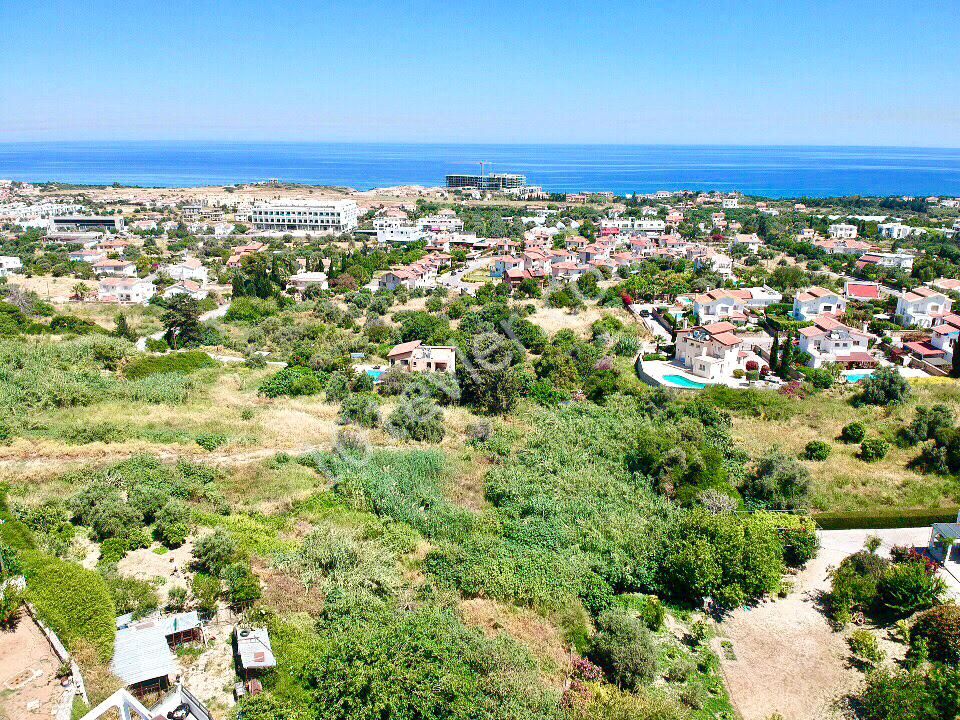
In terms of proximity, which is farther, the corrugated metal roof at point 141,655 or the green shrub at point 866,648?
the green shrub at point 866,648

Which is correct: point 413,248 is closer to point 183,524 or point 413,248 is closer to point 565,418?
point 565,418

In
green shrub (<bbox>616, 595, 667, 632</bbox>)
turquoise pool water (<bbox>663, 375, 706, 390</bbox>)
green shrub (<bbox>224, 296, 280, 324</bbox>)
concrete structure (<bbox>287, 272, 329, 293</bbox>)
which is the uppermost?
concrete structure (<bbox>287, 272, 329, 293</bbox>)

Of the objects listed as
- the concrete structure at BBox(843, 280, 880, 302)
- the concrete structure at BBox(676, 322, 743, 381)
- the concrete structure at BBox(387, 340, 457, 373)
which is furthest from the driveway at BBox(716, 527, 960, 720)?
the concrete structure at BBox(843, 280, 880, 302)

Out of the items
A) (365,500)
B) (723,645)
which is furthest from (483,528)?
(723,645)

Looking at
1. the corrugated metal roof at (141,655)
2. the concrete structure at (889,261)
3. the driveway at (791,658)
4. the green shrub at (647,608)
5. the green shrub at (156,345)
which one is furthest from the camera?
the concrete structure at (889,261)

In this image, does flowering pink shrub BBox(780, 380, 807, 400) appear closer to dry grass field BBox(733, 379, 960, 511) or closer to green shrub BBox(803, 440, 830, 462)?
dry grass field BBox(733, 379, 960, 511)

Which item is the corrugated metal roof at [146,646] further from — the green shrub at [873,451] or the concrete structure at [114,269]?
the concrete structure at [114,269]

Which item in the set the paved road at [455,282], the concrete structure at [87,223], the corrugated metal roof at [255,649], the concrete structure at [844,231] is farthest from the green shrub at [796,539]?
the concrete structure at [87,223]
